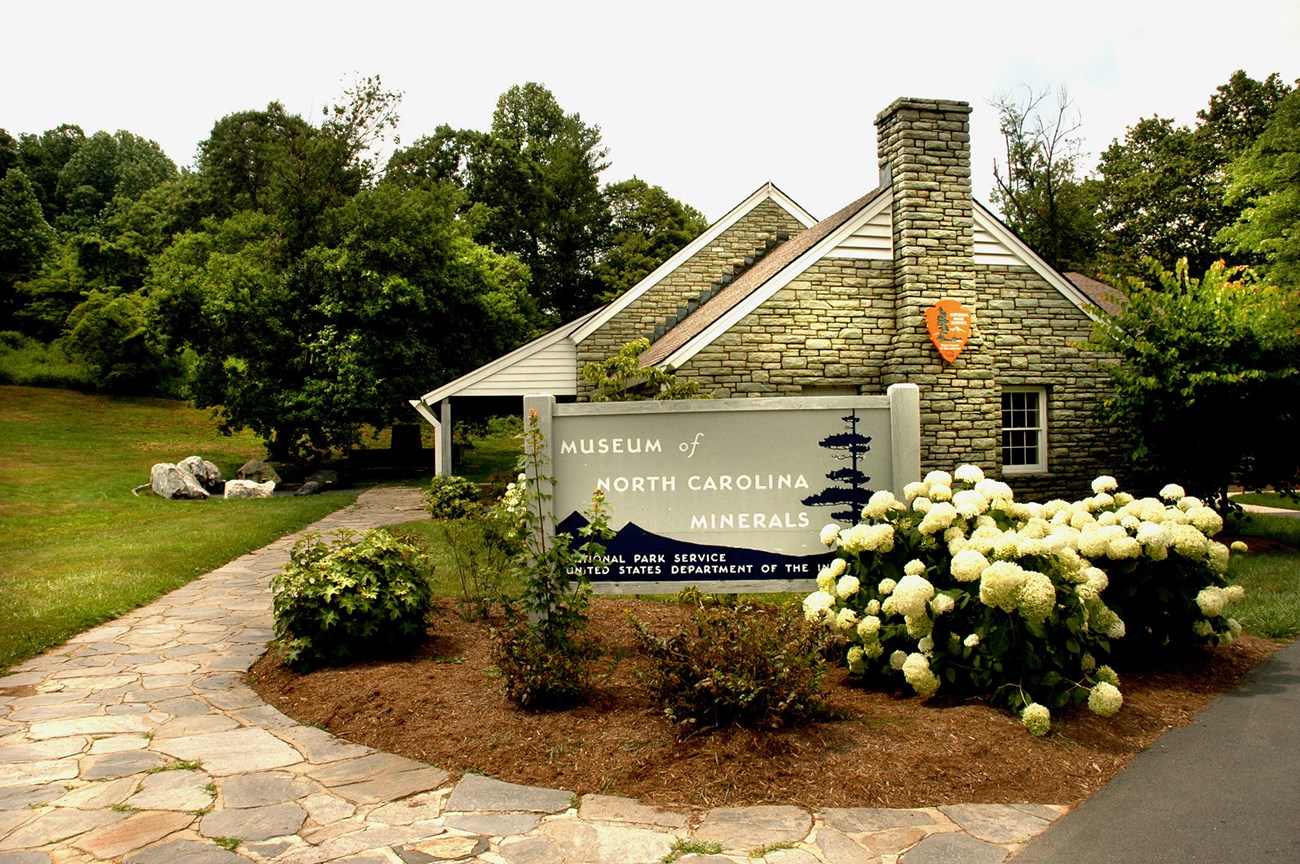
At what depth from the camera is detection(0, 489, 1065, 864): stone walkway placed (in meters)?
3.48

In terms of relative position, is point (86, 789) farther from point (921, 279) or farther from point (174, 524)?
point (174, 524)

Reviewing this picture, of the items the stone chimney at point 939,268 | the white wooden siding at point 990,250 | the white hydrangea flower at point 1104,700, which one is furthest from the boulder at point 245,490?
the white hydrangea flower at point 1104,700

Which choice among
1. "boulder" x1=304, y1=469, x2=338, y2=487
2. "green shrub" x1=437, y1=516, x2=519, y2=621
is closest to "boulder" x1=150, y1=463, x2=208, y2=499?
"boulder" x1=304, y1=469, x2=338, y2=487

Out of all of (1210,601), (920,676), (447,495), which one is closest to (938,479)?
(920,676)

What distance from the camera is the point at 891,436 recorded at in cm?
588

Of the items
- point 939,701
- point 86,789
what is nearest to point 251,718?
point 86,789

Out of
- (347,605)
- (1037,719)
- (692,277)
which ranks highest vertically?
(692,277)

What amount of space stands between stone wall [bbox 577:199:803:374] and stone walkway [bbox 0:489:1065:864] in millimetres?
13472

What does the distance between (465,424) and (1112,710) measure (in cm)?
2571

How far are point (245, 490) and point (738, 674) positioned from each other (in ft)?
63.4

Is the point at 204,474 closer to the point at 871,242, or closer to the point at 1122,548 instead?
the point at 871,242

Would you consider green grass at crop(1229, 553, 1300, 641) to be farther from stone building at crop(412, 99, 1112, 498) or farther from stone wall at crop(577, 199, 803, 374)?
stone wall at crop(577, 199, 803, 374)

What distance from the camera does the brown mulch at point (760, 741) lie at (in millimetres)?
4008

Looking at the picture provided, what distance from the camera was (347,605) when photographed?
19.8ft
